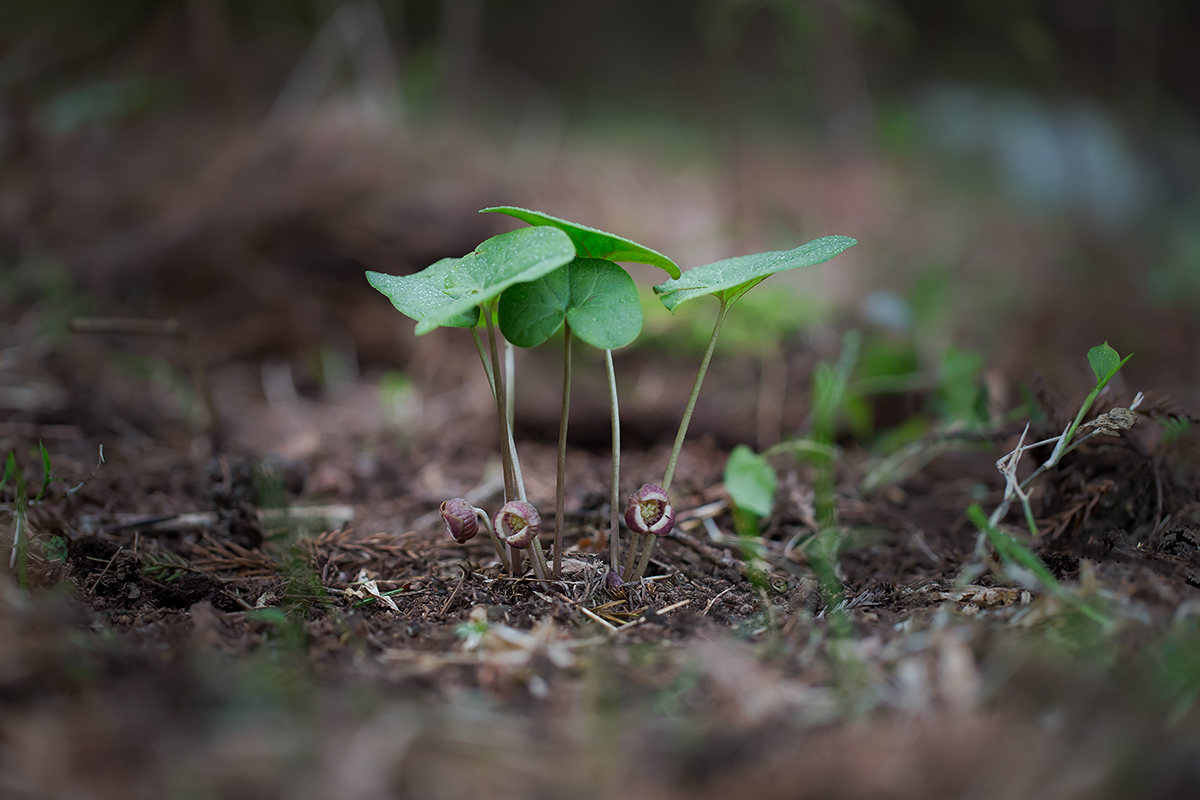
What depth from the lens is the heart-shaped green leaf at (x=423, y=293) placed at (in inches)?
48.6

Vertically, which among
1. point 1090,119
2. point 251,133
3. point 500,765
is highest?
point 1090,119

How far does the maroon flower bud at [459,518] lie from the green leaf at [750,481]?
68cm

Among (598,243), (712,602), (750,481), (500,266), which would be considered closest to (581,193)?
(750,481)

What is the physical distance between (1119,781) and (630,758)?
1.61 feet

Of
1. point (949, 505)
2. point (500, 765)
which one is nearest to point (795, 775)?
point (500, 765)

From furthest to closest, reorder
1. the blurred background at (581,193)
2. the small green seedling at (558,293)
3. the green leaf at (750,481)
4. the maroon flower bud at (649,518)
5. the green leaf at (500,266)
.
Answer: the blurred background at (581,193) → the green leaf at (750,481) → the maroon flower bud at (649,518) → the small green seedling at (558,293) → the green leaf at (500,266)

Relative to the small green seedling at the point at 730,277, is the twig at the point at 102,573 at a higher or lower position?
lower

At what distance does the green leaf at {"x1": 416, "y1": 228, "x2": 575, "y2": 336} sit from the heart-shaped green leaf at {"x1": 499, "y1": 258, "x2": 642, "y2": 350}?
6 cm

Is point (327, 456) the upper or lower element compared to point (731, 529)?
lower

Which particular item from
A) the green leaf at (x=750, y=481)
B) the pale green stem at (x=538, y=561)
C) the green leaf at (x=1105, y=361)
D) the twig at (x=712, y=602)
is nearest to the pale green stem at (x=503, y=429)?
the pale green stem at (x=538, y=561)

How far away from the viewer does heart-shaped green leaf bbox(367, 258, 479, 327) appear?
123 cm

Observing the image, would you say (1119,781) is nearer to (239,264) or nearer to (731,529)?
(731,529)

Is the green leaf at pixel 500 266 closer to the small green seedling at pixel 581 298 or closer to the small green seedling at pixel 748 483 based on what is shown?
the small green seedling at pixel 581 298

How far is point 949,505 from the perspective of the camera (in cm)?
201
